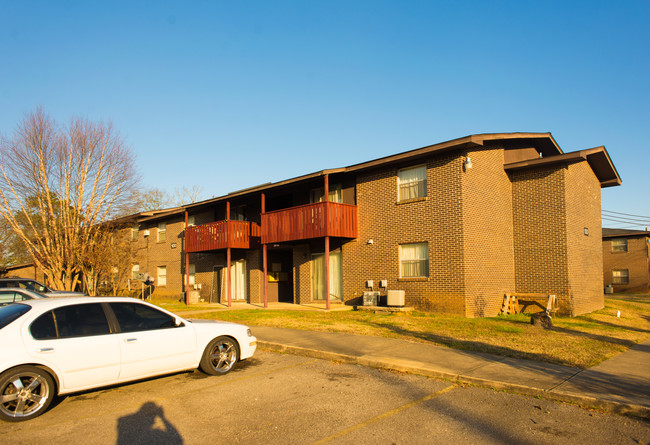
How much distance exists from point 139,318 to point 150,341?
1.26ft

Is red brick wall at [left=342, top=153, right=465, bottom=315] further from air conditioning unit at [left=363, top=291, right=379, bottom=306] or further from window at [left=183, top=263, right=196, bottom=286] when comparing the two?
window at [left=183, top=263, right=196, bottom=286]

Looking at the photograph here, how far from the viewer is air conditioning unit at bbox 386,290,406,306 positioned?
1609 centimetres

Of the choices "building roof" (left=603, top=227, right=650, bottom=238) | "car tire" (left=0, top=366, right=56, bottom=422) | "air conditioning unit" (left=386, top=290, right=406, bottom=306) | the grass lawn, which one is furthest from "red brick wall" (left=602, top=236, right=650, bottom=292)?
"car tire" (left=0, top=366, right=56, bottom=422)

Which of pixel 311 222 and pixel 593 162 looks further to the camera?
pixel 593 162

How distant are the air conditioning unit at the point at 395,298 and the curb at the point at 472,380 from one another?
699cm

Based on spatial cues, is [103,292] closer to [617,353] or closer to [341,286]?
[341,286]

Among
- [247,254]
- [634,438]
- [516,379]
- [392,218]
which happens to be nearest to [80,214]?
[247,254]

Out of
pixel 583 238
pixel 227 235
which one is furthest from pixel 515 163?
pixel 227 235

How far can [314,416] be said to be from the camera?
18.3ft

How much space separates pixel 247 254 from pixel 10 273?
29706 millimetres

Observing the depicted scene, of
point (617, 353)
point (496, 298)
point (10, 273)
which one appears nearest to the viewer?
point (617, 353)

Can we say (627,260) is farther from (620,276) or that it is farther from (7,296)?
(7,296)

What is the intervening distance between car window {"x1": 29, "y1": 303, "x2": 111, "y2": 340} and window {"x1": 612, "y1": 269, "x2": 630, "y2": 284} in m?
38.7

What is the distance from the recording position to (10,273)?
137 feet
